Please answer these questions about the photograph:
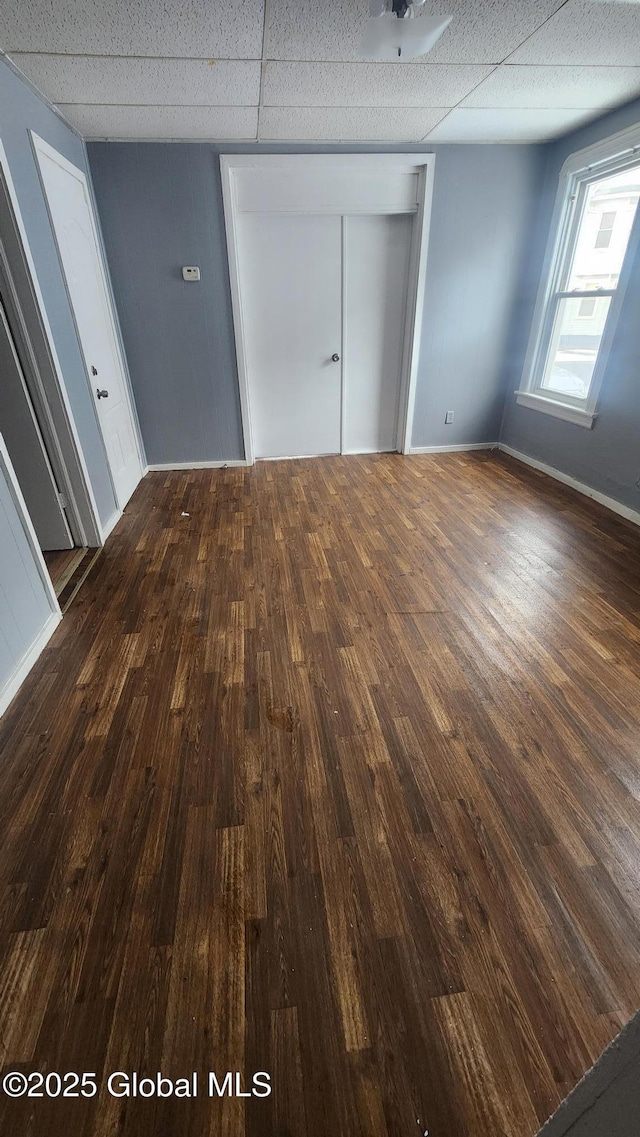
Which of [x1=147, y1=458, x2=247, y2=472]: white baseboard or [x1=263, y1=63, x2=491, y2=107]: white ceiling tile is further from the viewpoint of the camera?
[x1=147, y1=458, x2=247, y2=472]: white baseboard

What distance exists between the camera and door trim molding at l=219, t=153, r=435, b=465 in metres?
3.47

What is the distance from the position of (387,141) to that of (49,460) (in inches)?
135

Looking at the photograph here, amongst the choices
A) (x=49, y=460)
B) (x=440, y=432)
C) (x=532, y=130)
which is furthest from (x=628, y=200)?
(x=49, y=460)

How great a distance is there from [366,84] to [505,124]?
1308mm

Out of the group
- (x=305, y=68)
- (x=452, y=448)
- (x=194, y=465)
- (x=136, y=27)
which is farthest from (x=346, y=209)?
(x=194, y=465)

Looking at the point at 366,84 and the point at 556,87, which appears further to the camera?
the point at 556,87

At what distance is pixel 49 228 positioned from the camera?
2.57 metres

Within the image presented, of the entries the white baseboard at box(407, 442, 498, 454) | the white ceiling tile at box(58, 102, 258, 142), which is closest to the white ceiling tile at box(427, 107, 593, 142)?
the white ceiling tile at box(58, 102, 258, 142)

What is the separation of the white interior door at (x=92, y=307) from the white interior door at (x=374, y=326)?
1.96m

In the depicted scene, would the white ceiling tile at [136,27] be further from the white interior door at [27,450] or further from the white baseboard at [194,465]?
the white baseboard at [194,465]

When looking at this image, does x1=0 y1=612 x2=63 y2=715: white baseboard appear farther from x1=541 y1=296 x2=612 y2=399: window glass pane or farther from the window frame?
x1=541 y1=296 x2=612 y2=399: window glass pane

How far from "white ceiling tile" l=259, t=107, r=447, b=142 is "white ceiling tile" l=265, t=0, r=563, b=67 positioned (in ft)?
2.34

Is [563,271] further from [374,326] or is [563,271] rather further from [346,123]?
[346,123]

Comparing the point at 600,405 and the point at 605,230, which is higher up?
the point at 605,230
